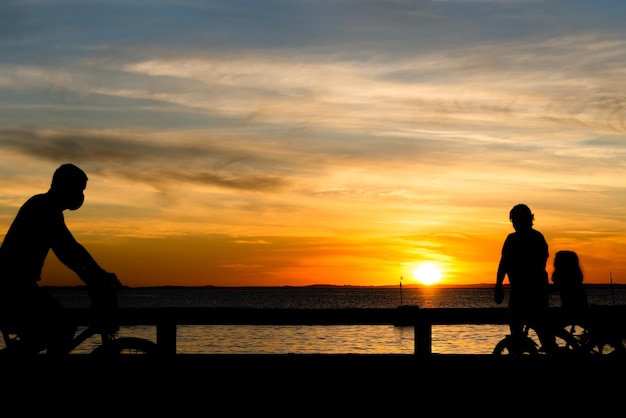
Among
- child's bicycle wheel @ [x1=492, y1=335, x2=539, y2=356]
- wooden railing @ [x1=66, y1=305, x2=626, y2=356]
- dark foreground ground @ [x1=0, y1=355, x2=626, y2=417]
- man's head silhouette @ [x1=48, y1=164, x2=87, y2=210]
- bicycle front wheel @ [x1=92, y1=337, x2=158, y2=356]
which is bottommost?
dark foreground ground @ [x1=0, y1=355, x2=626, y2=417]

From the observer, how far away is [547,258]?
29.3ft

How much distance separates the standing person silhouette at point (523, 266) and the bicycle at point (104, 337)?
403cm

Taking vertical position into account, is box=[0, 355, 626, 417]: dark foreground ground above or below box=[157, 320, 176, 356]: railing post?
below

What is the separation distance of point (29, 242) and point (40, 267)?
0.66 ft

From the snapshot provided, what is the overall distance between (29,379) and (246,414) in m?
1.66

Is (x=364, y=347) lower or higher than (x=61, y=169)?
lower

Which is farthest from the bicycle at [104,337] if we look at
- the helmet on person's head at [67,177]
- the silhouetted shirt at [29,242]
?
the helmet on person's head at [67,177]

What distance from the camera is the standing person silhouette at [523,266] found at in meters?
8.66

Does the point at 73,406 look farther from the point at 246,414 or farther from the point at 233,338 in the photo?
the point at 233,338

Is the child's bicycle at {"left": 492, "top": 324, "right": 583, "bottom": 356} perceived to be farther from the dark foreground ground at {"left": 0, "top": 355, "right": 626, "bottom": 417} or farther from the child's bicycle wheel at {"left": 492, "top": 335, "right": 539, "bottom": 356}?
the dark foreground ground at {"left": 0, "top": 355, "right": 626, "bottom": 417}

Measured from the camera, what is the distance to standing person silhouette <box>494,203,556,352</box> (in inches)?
341

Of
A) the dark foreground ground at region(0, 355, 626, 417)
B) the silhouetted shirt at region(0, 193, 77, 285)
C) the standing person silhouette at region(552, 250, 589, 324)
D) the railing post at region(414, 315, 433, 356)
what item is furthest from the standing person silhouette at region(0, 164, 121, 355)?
the standing person silhouette at region(552, 250, 589, 324)

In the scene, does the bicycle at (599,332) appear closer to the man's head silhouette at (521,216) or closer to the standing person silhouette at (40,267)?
the man's head silhouette at (521,216)

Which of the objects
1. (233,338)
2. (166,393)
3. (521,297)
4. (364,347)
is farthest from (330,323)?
(233,338)
